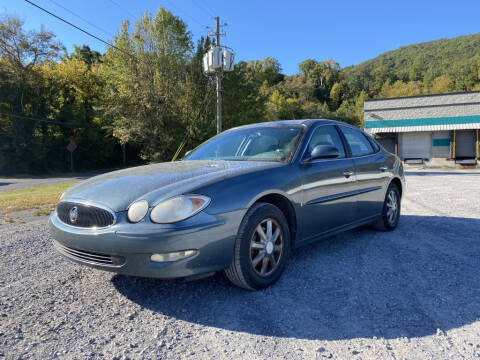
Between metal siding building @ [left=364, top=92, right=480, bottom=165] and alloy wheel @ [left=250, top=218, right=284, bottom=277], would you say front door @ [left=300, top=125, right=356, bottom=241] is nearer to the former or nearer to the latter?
alloy wheel @ [left=250, top=218, right=284, bottom=277]

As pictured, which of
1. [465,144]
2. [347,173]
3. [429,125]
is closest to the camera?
[347,173]

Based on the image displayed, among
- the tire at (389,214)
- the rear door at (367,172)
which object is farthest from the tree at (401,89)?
the rear door at (367,172)

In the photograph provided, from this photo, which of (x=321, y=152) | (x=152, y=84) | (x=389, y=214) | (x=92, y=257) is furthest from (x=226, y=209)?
(x=152, y=84)

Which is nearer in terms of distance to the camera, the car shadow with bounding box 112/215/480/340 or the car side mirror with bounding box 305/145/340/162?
the car shadow with bounding box 112/215/480/340

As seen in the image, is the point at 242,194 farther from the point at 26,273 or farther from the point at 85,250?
the point at 26,273

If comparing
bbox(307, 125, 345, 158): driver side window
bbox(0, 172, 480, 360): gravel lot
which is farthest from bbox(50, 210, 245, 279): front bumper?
bbox(307, 125, 345, 158): driver side window

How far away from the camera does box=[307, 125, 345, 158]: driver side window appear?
361 centimetres

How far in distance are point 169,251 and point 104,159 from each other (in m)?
37.4

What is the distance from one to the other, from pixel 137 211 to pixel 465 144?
32.9 meters

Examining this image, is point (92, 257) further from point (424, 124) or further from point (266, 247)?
point (424, 124)

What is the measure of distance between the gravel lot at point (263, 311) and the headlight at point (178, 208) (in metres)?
0.71

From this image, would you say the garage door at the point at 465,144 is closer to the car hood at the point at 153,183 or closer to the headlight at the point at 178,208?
the car hood at the point at 153,183

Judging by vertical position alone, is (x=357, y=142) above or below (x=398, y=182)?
above

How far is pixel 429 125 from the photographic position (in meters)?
27.9
